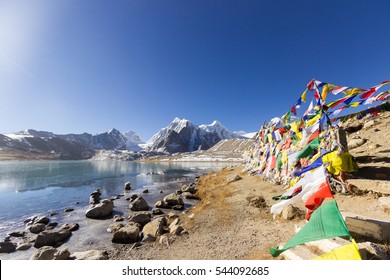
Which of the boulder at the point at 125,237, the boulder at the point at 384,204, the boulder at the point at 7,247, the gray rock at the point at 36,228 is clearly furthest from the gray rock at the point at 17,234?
the boulder at the point at 384,204

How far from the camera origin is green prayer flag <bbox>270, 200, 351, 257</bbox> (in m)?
3.91

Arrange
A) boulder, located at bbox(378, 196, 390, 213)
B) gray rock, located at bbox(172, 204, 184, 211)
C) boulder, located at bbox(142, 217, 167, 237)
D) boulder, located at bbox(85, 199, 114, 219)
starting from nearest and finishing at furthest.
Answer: boulder, located at bbox(378, 196, 390, 213)
boulder, located at bbox(142, 217, 167, 237)
boulder, located at bbox(85, 199, 114, 219)
gray rock, located at bbox(172, 204, 184, 211)

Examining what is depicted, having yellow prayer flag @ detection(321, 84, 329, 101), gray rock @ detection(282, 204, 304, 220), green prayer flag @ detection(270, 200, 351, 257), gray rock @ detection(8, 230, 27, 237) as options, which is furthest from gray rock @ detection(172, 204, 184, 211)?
green prayer flag @ detection(270, 200, 351, 257)

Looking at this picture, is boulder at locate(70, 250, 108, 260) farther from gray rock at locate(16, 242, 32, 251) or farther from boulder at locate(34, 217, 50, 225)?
boulder at locate(34, 217, 50, 225)

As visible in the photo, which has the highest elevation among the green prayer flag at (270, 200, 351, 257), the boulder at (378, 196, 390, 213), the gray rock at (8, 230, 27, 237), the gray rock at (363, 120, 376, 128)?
the gray rock at (363, 120, 376, 128)

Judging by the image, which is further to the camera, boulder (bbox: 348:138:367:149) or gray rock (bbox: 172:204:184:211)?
gray rock (bbox: 172:204:184:211)

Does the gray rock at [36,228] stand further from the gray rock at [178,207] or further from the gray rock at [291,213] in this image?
the gray rock at [291,213]

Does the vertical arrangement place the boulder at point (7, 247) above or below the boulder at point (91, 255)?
below

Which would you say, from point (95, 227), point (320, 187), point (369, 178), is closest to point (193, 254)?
point (320, 187)

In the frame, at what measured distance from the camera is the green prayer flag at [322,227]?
154 inches

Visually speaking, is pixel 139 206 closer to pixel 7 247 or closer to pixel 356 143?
pixel 7 247
